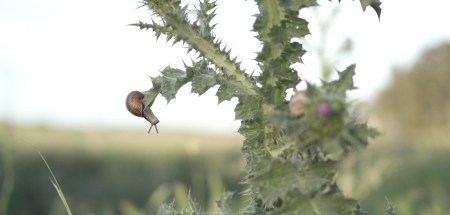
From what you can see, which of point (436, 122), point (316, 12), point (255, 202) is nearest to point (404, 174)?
point (316, 12)

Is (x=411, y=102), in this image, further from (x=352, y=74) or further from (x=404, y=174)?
(x=352, y=74)

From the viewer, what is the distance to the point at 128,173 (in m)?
7.65

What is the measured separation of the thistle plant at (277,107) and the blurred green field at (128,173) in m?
2.02

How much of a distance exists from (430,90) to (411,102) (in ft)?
5.63

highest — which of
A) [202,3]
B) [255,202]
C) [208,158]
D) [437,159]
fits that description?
[437,159]

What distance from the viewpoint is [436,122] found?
27359mm

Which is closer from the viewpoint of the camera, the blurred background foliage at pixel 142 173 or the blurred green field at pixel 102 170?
the blurred background foliage at pixel 142 173

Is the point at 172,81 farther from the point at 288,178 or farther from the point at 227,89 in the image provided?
the point at 288,178

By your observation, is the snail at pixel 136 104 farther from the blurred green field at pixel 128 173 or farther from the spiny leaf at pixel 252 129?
the blurred green field at pixel 128 173

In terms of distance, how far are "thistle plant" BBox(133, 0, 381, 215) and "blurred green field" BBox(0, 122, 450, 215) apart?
6.61 feet

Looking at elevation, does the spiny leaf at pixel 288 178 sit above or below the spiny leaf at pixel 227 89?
below

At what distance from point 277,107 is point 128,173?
7.03 meters

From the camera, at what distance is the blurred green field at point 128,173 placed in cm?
438

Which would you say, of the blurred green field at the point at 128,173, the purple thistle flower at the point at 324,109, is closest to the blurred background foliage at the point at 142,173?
the blurred green field at the point at 128,173
